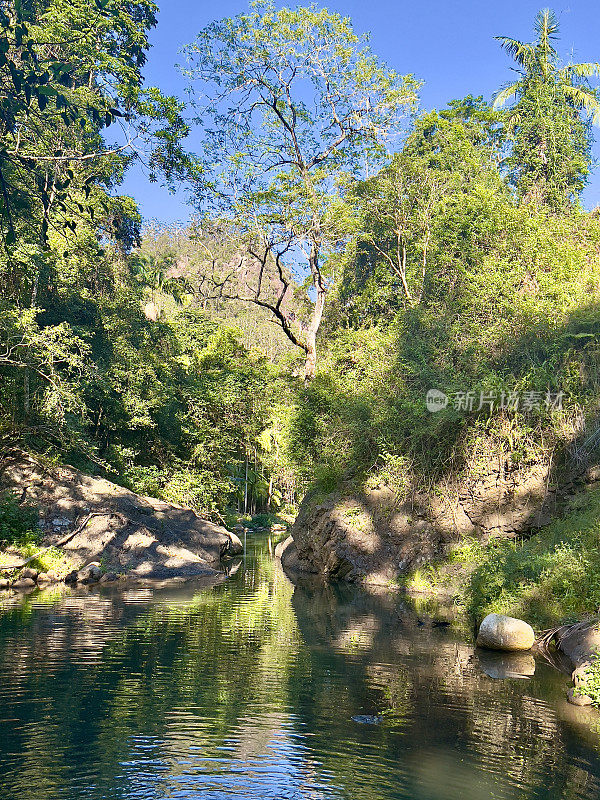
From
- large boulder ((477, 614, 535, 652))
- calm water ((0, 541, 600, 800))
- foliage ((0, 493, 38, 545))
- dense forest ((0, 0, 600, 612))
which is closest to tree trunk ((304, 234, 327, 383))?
dense forest ((0, 0, 600, 612))

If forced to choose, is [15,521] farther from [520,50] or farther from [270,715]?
[520,50]

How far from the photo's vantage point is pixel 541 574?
14508mm

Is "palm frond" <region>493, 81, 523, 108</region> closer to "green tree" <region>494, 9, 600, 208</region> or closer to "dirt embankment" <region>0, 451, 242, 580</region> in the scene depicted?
"green tree" <region>494, 9, 600, 208</region>

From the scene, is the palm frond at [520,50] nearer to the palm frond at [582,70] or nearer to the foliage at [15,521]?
the palm frond at [582,70]

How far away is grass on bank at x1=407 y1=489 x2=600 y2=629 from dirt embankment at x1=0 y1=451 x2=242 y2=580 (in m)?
9.05

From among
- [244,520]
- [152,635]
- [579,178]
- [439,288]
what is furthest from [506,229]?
[244,520]

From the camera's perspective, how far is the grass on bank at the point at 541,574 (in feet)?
45.1

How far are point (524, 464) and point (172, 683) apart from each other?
1279 centimetres

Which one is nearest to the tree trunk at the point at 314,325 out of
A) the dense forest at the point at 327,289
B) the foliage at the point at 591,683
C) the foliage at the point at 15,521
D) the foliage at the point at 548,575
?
the dense forest at the point at 327,289

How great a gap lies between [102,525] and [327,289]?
14.2 m

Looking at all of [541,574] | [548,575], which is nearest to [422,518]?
[541,574]

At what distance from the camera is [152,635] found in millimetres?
13602

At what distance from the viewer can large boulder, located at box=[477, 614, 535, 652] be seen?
1312 centimetres

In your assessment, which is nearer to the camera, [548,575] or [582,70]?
[548,575]
